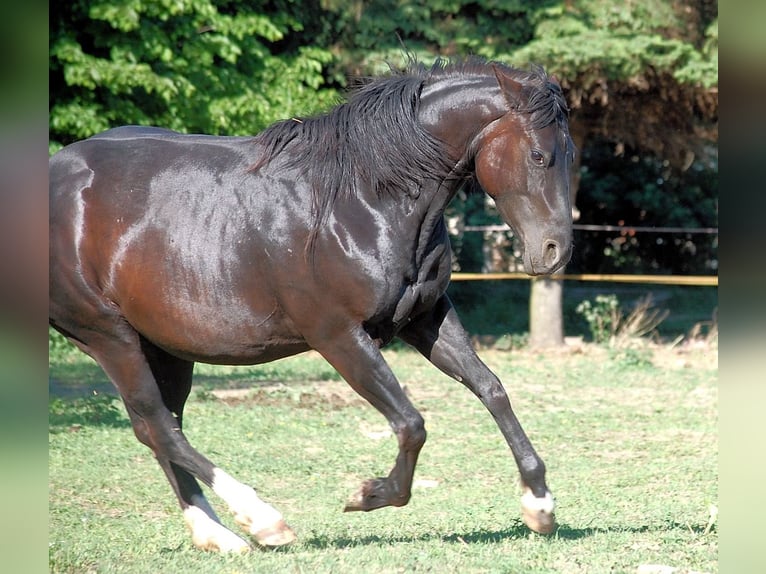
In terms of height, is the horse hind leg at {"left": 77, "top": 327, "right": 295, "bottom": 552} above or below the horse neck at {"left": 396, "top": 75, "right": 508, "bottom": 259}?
below

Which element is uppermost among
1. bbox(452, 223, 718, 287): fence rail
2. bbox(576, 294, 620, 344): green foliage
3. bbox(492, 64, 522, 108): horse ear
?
bbox(492, 64, 522, 108): horse ear

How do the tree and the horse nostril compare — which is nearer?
the horse nostril

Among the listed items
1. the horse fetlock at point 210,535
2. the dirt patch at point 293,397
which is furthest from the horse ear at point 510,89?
the dirt patch at point 293,397

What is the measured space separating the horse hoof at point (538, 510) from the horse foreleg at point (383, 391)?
555mm

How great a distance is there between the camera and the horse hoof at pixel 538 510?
15.3 feet

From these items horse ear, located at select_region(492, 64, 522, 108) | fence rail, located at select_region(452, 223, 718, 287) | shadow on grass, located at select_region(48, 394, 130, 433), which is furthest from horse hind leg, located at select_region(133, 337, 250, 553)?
fence rail, located at select_region(452, 223, 718, 287)

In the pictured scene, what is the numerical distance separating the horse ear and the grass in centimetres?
204

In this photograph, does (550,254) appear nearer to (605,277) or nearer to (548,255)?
(548,255)

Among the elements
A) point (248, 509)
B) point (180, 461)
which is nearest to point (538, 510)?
point (248, 509)

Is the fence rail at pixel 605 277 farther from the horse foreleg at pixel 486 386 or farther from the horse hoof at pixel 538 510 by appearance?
the horse hoof at pixel 538 510

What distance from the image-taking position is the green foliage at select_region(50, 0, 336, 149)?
1165 centimetres

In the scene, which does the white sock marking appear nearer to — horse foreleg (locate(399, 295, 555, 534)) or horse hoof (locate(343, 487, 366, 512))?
horse hoof (locate(343, 487, 366, 512))

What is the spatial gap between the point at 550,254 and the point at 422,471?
131 inches
